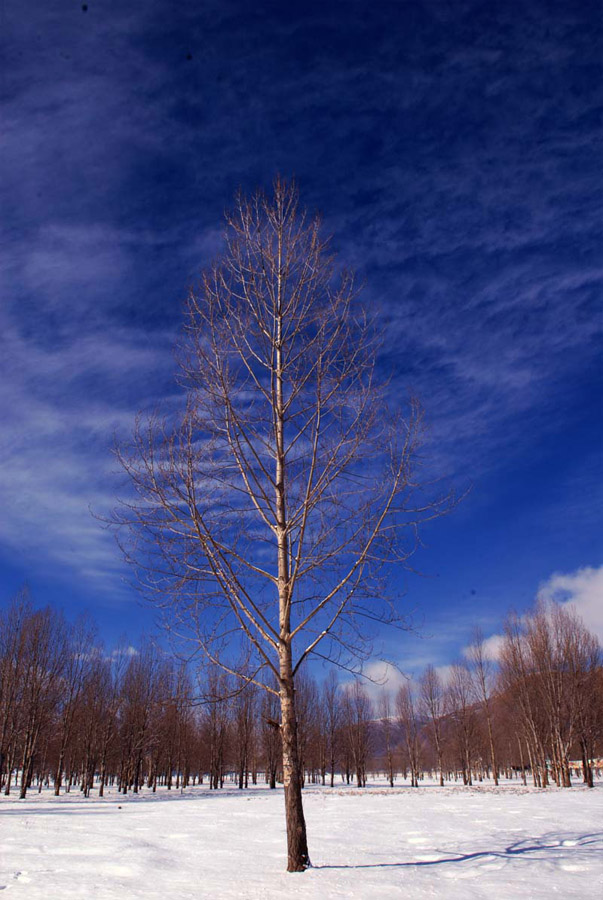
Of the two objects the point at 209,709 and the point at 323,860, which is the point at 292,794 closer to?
the point at 323,860

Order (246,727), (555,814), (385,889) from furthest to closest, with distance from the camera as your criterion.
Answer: (246,727)
(555,814)
(385,889)

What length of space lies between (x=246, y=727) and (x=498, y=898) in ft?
160

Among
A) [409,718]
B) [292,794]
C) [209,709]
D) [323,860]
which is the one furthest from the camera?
[409,718]

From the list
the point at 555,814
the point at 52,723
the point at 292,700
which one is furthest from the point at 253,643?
the point at 52,723

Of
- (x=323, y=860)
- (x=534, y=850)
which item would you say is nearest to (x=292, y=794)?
(x=323, y=860)

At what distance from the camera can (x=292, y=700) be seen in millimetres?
7297

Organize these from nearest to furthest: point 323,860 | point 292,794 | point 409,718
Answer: point 292,794
point 323,860
point 409,718

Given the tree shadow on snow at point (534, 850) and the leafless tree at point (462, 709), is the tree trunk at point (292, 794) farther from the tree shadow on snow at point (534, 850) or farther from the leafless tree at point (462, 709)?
the leafless tree at point (462, 709)

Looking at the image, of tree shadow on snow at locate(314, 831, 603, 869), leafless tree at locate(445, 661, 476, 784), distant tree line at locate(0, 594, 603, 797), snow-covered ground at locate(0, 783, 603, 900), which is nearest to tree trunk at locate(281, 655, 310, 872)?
snow-covered ground at locate(0, 783, 603, 900)

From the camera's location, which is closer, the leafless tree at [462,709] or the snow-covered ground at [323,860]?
the snow-covered ground at [323,860]

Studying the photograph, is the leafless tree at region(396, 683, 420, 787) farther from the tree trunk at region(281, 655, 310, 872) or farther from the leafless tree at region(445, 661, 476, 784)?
the tree trunk at region(281, 655, 310, 872)

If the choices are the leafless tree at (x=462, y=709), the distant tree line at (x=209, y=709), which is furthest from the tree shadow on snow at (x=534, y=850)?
the leafless tree at (x=462, y=709)

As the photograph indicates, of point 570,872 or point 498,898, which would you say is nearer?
point 498,898

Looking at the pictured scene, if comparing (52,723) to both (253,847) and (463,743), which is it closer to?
(253,847)
